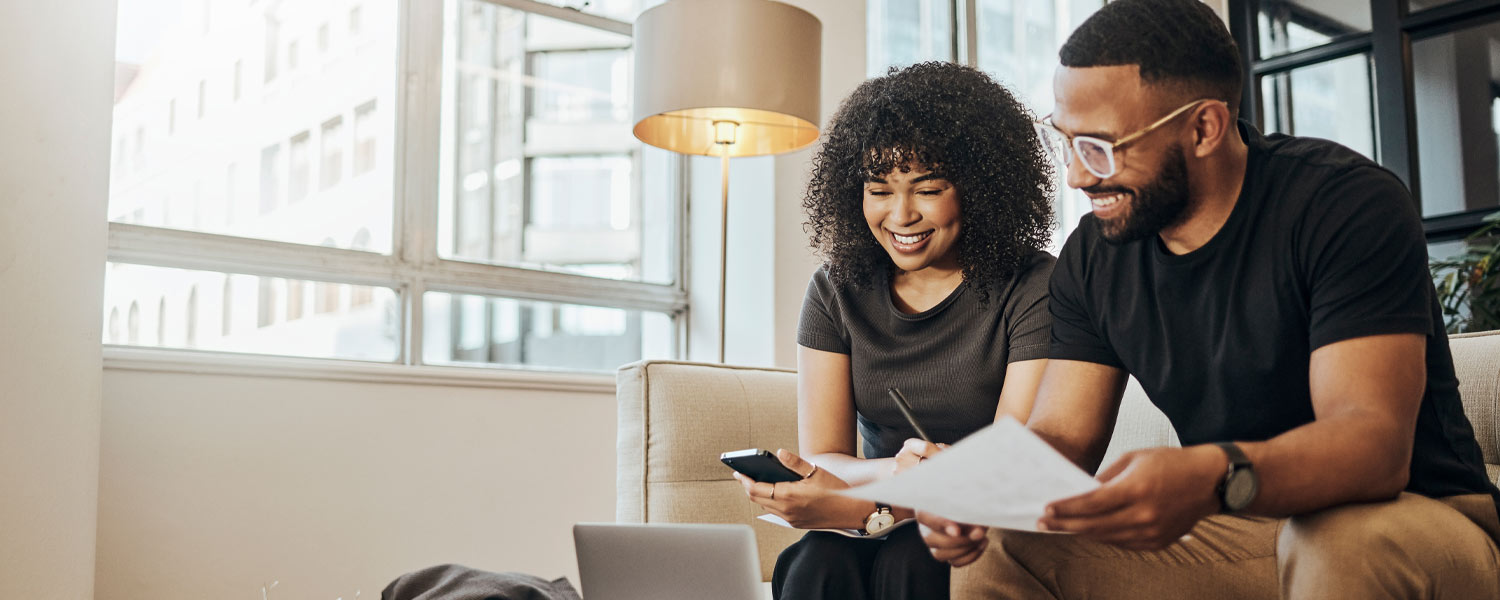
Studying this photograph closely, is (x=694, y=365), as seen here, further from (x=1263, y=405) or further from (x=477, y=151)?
(x=477, y=151)

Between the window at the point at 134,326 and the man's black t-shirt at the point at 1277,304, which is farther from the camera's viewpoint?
the window at the point at 134,326

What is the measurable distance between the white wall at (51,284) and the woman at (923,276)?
1228 mm

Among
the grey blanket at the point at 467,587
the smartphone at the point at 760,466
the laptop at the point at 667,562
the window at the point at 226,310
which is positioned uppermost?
the window at the point at 226,310

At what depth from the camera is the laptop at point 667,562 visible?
1.53 m

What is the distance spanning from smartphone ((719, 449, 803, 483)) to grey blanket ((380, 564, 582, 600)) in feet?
2.43

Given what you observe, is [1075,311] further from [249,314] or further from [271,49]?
[271,49]

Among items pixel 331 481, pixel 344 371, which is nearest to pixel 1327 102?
pixel 344 371

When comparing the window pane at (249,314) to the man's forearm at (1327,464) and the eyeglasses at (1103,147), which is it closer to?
the eyeglasses at (1103,147)

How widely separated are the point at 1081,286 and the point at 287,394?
6.36 ft

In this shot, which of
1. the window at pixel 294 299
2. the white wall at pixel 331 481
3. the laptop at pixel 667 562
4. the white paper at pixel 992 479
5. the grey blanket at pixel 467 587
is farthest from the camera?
the window at pixel 294 299

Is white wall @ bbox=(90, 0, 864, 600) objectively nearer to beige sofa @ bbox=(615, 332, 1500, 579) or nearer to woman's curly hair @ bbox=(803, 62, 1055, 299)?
beige sofa @ bbox=(615, 332, 1500, 579)

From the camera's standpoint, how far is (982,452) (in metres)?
0.84

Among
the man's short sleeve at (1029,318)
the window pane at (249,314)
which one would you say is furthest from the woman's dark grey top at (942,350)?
the window pane at (249,314)

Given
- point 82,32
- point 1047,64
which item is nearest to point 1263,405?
point 82,32
